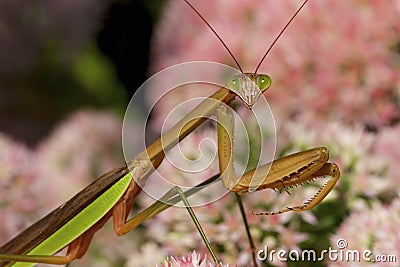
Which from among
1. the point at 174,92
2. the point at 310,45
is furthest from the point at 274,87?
the point at 174,92

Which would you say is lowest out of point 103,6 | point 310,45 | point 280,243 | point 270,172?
point 280,243

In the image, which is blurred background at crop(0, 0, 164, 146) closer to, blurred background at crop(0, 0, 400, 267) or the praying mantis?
blurred background at crop(0, 0, 400, 267)

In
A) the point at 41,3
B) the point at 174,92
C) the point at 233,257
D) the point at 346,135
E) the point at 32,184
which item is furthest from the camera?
the point at 41,3

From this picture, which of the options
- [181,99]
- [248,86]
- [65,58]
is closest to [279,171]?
[248,86]

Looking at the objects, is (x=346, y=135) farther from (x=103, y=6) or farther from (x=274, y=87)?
(x=103, y=6)

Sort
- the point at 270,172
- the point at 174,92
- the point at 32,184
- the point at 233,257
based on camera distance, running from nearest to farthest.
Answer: the point at 270,172 < the point at 233,257 < the point at 32,184 < the point at 174,92

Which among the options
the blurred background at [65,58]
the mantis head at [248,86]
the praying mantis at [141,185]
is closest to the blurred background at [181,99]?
the blurred background at [65,58]

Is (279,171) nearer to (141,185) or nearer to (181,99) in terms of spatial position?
(141,185)
